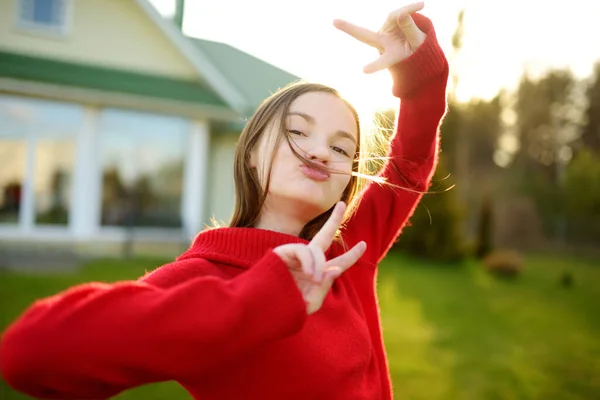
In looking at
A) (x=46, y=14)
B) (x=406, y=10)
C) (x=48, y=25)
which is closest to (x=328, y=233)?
(x=406, y=10)

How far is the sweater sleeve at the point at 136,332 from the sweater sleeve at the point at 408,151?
672 mm

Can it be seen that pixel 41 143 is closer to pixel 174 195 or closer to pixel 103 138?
pixel 103 138

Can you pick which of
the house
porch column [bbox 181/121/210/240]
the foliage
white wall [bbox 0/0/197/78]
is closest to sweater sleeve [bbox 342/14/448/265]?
the house

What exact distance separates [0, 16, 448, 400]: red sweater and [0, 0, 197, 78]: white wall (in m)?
8.90

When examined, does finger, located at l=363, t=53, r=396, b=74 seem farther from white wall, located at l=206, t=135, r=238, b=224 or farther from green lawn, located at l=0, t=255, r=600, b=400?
white wall, located at l=206, t=135, r=238, b=224

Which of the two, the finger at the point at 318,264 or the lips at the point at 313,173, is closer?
the finger at the point at 318,264

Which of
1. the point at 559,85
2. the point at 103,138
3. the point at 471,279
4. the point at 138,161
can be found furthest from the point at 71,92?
the point at 559,85

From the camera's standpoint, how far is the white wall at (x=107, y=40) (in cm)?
902

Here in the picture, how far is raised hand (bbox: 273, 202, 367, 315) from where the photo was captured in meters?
0.86

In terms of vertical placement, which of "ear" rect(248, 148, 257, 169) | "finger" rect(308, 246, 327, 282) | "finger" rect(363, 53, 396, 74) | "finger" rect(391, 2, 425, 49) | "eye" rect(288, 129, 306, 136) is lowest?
"finger" rect(308, 246, 327, 282)

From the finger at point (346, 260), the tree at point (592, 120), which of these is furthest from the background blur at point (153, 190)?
the tree at point (592, 120)

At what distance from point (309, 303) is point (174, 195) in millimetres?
9073

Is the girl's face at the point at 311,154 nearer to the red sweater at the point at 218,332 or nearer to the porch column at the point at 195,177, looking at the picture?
the red sweater at the point at 218,332

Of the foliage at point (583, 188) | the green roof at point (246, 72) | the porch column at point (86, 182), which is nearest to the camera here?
the porch column at point (86, 182)
